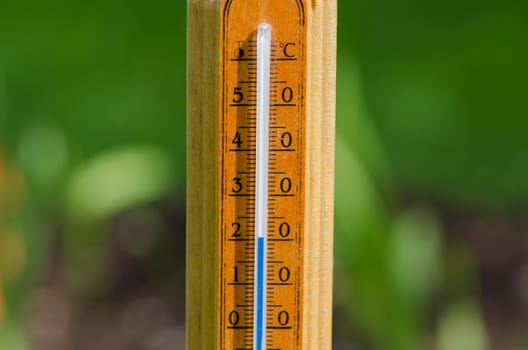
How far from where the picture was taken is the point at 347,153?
126 centimetres

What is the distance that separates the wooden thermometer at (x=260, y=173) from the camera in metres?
0.66

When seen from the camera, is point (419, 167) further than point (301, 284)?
Yes

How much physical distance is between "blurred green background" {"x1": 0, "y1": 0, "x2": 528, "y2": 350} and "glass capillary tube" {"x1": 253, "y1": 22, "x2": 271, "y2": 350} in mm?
588

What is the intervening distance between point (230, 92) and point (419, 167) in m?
0.70

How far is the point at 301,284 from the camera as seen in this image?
0.69 m

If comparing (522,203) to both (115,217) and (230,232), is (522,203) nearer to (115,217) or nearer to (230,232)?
(115,217)

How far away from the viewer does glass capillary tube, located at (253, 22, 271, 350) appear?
2.17ft

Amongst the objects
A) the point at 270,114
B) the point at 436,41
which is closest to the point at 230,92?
the point at 270,114

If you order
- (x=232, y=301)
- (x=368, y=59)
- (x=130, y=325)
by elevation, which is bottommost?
(x=130, y=325)

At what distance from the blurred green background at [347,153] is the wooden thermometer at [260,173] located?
23.1 inches

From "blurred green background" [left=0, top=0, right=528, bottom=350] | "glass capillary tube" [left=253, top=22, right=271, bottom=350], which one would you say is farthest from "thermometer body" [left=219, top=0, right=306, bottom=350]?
"blurred green background" [left=0, top=0, right=528, bottom=350]

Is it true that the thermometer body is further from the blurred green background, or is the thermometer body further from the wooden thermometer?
the blurred green background

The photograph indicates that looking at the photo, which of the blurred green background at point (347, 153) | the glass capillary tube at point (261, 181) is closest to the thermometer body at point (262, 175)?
the glass capillary tube at point (261, 181)

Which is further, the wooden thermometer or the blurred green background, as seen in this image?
the blurred green background
